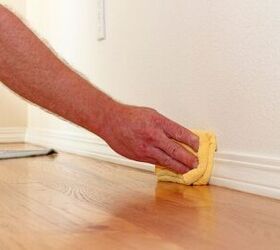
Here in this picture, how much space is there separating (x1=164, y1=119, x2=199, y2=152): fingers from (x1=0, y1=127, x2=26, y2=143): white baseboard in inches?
82.4

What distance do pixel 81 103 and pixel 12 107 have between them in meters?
2.23

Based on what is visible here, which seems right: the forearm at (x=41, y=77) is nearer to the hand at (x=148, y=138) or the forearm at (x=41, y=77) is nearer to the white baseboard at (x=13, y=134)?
the hand at (x=148, y=138)

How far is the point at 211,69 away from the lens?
1.22 m

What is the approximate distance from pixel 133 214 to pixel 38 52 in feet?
1.10

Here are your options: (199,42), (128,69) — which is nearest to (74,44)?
(128,69)

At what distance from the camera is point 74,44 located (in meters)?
2.16

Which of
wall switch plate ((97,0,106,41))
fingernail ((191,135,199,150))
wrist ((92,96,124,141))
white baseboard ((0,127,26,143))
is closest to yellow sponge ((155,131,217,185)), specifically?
fingernail ((191,135,199,150))

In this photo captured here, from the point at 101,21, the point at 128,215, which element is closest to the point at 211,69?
the point at 128,215

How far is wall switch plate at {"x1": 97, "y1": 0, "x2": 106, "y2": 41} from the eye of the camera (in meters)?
1.84

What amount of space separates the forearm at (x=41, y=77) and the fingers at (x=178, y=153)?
0.61 feet

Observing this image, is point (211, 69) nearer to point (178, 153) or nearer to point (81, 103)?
point (178, 153)

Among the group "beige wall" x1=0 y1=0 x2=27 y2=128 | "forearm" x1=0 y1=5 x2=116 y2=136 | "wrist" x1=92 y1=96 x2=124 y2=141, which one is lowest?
"beige wall" x1=0 y1=0 x2=27 y2=128

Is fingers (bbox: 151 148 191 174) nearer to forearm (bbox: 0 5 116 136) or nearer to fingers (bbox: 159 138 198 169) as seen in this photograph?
fingers (bbox: 159 138 198 169)

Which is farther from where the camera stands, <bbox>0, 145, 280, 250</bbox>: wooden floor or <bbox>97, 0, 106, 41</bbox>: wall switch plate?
<bbox>97, 0, 106, 41</bbox>: wall switch plate
